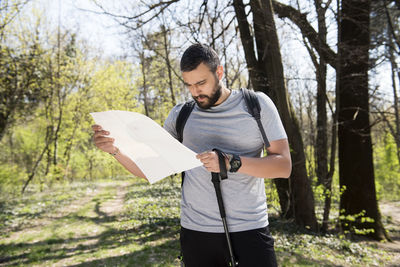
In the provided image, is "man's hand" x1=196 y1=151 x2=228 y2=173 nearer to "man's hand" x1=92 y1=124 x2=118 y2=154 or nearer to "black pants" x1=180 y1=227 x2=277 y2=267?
"black pants" x1=180 y1=227 x2=277 y2=267

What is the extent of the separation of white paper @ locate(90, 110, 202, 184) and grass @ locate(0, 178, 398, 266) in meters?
3.72

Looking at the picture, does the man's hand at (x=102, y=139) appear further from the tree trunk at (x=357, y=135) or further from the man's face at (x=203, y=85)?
the tree trunk at (x=357, y=135)

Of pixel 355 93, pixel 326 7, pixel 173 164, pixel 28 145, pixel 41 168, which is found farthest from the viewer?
pixel 28 145

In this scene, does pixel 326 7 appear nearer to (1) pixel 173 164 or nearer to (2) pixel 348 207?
(2) pixel 348 207

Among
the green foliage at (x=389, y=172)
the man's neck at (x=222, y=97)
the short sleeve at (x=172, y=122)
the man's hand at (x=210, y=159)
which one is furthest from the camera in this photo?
the green foliage at (x=389, y=172)

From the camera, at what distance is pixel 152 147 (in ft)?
5.13

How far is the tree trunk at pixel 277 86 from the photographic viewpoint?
5.54 m

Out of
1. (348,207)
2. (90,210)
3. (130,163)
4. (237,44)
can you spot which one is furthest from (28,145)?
(130,163)

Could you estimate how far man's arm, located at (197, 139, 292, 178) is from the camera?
141 cm

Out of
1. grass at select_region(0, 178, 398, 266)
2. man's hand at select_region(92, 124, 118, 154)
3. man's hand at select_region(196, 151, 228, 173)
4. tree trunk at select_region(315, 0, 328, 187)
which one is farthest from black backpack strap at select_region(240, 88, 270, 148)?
tree trunk at select_region(315, 0, 328, 187)

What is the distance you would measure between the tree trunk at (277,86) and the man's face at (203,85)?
4.20 metres

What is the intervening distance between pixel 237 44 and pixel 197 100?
31.3 ft

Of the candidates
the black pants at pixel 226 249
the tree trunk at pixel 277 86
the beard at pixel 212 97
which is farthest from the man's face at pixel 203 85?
the tree trunk at pixel 277 86

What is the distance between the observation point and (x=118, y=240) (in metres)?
6.21
